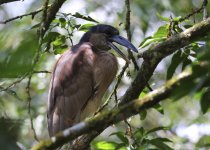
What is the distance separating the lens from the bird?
3.27m

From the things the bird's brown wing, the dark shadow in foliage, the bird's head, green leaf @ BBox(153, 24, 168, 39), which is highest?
the dark shadow in foliage

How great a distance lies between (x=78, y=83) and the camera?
3.37 meters

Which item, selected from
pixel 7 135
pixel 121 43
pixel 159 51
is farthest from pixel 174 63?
pixel 7 135

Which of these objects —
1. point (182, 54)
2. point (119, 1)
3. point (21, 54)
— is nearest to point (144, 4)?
point (119, 1)

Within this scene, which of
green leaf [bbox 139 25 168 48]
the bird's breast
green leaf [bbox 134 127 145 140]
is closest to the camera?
green leaf [bbox 134 127 145 140]

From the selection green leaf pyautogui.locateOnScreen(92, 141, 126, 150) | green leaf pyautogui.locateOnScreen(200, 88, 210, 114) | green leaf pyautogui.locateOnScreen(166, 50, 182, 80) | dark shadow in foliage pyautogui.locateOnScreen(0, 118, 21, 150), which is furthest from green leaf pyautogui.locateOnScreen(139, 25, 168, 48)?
dark shadow in foliage pyautogui.locateOnScreen(0, 118, 21, 150)

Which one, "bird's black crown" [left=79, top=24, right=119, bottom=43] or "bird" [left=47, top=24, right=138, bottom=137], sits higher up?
"bird's black crown" [left=79, top=24, right=119, bottom=43]

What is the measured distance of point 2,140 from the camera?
3.31ft

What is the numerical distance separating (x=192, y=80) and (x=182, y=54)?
1.40 m

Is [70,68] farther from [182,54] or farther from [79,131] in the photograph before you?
[79,131]

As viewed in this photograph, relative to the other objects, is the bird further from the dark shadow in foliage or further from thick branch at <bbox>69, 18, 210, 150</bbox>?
the dark shadow in foliage

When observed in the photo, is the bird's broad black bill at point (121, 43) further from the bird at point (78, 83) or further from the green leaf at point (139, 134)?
the green leaf at point (139, 134)

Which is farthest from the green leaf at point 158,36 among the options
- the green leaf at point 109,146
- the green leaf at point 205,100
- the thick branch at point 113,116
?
the thick branch at point 113,116

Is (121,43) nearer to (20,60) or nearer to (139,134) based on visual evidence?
(139,134)
